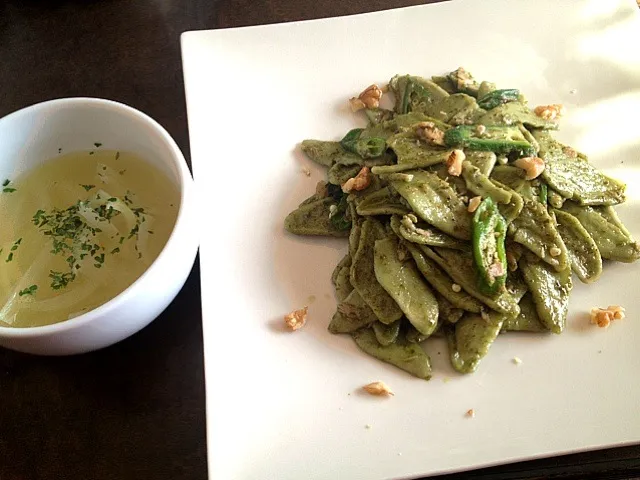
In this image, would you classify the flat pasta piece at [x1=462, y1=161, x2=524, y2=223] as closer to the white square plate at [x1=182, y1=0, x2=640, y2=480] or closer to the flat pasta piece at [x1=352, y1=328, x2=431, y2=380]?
the white square plate at [x1=182, y1=0, x2=640, y2=480]

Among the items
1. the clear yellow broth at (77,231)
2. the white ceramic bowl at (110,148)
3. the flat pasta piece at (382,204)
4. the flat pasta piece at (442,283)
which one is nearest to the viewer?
the white ceramic bowl at (110,148)

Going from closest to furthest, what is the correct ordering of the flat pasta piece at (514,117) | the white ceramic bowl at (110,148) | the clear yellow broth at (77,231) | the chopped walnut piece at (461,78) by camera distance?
the white ceramic bowl at (110,148) < the clear yellow broth at (77,231) < the flat pasta piece at (514,117) < the chopped walnut piece at (461,78)

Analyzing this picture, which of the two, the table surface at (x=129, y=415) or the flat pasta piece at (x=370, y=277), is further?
the flat pasta piece at (x=370, y=277)

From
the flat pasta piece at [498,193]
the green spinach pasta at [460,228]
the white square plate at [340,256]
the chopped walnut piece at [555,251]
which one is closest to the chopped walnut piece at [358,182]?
the green spinach pasta at [460,228]

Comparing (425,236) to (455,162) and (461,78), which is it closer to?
(455,162)

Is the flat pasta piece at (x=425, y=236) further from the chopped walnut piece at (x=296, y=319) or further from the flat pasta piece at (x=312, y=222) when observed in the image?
the chopped walnut piece at (x=296, y=319)
